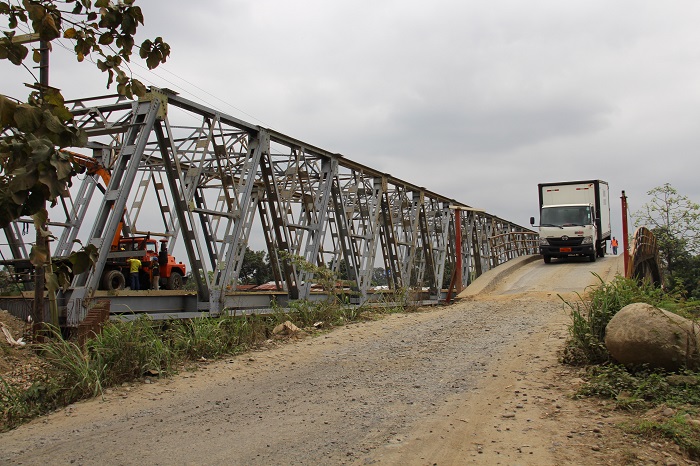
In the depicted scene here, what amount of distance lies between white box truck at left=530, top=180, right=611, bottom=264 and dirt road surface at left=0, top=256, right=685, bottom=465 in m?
18.1

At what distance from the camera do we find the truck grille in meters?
27.7

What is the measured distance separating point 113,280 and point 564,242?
67.7 feet

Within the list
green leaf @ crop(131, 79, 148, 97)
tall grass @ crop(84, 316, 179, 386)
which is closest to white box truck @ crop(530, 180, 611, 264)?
tall grass @ crop(84, 316, 179, 386)

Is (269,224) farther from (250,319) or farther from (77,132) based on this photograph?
(77,132)

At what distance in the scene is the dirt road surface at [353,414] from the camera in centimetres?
551

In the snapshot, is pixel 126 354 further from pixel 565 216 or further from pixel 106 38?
pixel 565 216

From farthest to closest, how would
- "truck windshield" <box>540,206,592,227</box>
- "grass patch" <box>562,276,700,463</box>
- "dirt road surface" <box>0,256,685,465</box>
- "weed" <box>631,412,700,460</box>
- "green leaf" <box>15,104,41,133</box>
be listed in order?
"truck windshield" <box>540,206,592,227</box> → "grass patch" <box>562,276,700,463</box> → "dirt road surface" <box>0,256,685,465</box> → "weed" <box>631,412,700,460</box> → "green leaf" <box>15,104,41,133</box>

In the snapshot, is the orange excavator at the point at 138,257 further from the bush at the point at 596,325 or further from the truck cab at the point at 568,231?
the truck cab at the point at 568,231

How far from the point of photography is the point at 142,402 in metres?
7.49

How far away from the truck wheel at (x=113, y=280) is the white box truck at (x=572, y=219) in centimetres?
2019

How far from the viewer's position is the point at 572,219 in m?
28.0

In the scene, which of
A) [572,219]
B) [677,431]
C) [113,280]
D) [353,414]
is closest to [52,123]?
[353,414]

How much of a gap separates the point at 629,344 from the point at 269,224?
1110 centimetres

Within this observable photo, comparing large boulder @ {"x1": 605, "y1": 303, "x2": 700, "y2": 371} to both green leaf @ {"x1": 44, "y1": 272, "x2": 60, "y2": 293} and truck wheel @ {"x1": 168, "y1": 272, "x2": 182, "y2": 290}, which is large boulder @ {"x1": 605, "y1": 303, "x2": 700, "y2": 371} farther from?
truck wheel @ {"x1": 168, "y1": 272, "x2": 182, "y2": 290}
